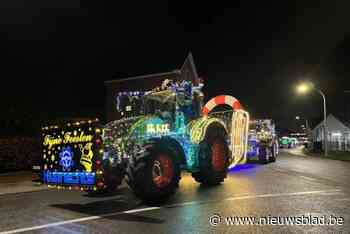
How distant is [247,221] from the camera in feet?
27.6

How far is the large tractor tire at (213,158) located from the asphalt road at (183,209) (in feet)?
1.27

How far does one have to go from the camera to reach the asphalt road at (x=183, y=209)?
8.02 metres

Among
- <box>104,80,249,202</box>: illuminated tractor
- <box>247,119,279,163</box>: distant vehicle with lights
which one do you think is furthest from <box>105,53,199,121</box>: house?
<box>104,80,249,202</box>: illuminated tractor

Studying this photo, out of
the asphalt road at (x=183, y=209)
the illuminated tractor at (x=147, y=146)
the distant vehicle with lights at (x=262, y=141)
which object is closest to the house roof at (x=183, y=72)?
the distant vehicle with lights at (x=262, y=141)

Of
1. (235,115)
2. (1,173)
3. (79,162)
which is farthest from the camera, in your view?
(1,173)

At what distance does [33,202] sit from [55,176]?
1.67 metres

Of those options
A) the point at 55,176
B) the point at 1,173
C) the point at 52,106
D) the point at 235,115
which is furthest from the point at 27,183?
the point at 52,106

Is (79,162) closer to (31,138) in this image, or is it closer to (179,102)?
(179,102)

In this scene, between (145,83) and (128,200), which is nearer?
(128,200)

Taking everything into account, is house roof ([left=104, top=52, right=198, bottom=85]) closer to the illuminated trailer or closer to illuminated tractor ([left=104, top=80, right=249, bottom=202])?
illuminated tractor ([left=104, top=80, right=249, bottom=202])

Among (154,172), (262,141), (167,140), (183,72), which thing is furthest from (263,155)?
(183,72)

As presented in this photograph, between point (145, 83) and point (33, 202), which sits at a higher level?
point (145, 83)

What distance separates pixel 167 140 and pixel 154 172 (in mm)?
1141

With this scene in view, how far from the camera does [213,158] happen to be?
13.8 metres
